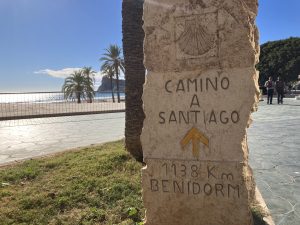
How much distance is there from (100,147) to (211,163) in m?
4.78

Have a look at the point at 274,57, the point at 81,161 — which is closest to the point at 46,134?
the point at 81,161

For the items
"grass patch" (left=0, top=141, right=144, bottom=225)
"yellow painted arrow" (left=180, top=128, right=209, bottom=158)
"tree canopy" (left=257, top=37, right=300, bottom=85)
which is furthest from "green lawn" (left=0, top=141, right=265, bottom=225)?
"tree canopy" (left=257, top=37, right=300, bottom=85)

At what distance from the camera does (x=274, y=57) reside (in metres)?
50.1

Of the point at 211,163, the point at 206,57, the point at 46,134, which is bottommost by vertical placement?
the point at 46,134

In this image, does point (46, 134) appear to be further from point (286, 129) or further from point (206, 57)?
point (206, 57)

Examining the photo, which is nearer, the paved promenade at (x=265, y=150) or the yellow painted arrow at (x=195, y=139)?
the yellow painted arrow at (x=195, y=139)

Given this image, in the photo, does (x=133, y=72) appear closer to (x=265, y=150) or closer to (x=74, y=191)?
(x=74, y=191)

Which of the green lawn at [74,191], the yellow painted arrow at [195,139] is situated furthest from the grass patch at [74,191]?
the yellow painted arrow at [195,139]

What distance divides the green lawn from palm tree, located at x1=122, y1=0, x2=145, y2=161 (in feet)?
1.19

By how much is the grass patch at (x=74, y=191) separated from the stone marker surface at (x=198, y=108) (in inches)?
39.4

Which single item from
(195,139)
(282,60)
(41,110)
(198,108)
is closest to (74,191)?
(195,139)

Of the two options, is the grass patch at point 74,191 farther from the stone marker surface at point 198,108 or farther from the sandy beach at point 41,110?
the sandy beach at point 41,110

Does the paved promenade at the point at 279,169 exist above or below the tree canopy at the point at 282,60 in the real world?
below

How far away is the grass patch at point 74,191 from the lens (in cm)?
434
